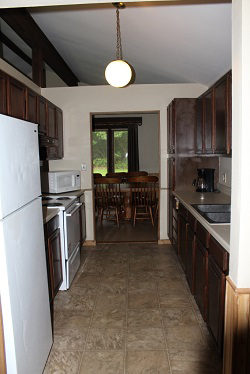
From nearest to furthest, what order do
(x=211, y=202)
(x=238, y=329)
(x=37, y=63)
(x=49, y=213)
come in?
(x=238, y=329) < (x=49, y=213) < (x=211, y=202) < (x=37, y=63)

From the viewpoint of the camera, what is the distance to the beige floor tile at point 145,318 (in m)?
2.42

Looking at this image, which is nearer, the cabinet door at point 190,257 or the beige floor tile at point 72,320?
the beige floor tile at point 72,320

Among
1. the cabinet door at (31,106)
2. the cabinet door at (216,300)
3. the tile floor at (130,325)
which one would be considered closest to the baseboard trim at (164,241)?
the tile floor at (130,325)

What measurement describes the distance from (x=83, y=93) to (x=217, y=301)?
3.53 metres

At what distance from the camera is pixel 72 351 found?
6.87 feet

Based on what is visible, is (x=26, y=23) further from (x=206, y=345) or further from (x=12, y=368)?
(x=206, y=345)

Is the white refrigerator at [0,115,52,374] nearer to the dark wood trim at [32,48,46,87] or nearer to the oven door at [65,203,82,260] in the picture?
the oven door at [65,203,82,260]

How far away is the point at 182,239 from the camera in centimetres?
317

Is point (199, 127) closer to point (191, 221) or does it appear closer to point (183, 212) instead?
point (183, 212)

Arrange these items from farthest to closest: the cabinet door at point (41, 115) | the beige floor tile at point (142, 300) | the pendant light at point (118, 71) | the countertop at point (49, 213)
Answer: the cabinet door at point (41, 115), the pendant light at point (118, 71), the beige floor tile at point (142, 300), the countertop at point (49, 213)

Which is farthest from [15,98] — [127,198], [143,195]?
[127,198]

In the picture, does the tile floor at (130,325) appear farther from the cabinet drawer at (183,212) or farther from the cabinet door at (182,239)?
the cabinet drawer at (183,212)

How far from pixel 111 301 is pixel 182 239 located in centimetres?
98

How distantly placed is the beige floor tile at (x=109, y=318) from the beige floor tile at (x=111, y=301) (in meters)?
0.06
